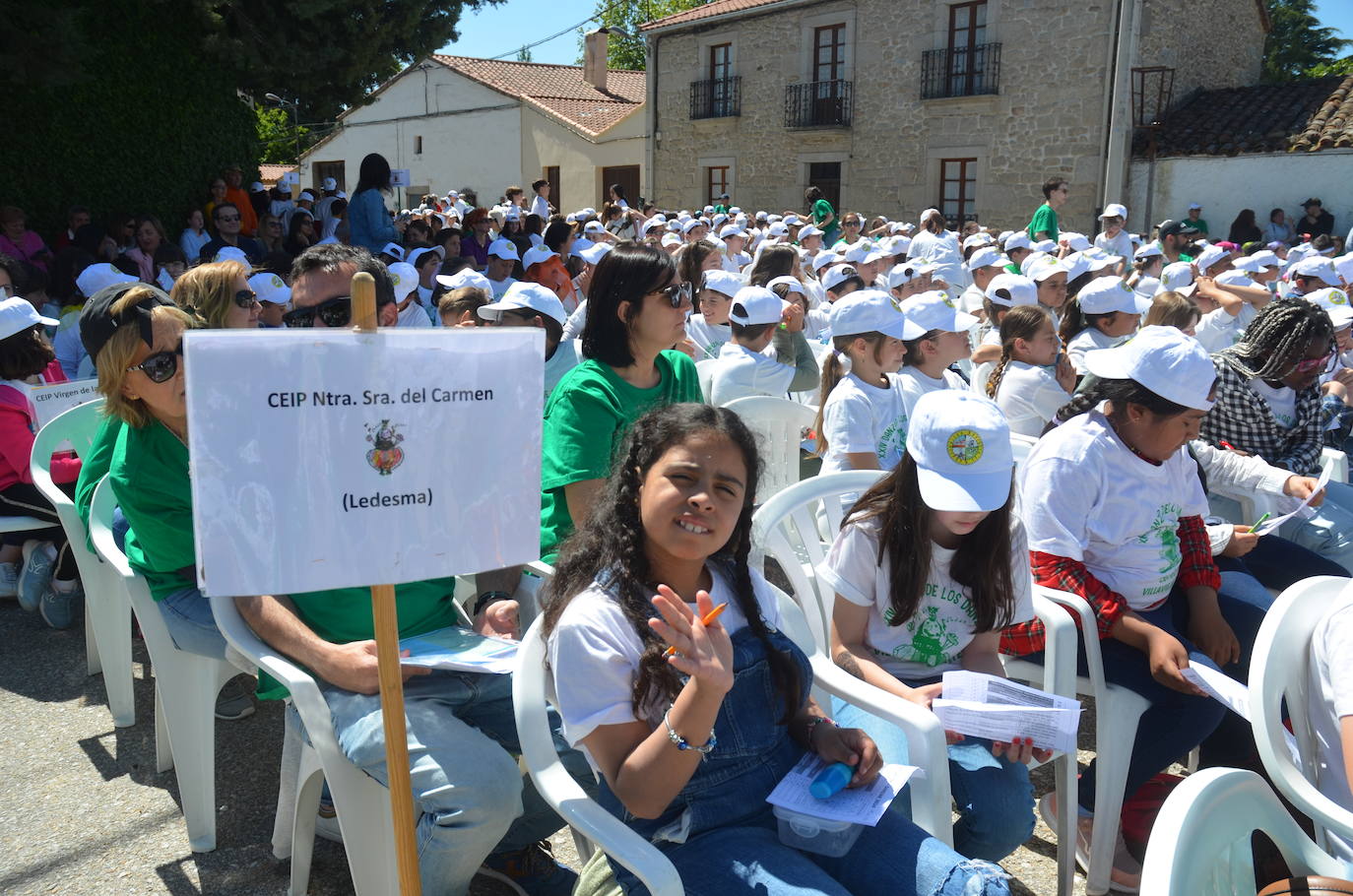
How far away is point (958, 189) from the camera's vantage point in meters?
22.0

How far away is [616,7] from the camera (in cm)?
4631

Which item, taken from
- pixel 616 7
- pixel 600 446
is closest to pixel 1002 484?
pixel 600 446

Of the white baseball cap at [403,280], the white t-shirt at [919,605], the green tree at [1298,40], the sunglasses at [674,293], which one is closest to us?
the white t-shirt at [919,605]

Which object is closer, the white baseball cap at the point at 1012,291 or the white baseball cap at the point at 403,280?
the white baseball cap at the point at 1012,291

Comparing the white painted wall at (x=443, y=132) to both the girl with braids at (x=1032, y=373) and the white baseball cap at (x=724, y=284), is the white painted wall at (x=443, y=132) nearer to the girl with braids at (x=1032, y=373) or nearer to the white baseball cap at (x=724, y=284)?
the white baseball cap at (x=724, y=284)

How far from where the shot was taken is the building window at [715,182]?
26.9 metres

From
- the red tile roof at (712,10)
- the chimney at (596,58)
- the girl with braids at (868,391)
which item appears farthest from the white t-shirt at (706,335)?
the chimney at (596,58)

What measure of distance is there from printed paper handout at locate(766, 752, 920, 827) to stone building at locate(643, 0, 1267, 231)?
786 inches

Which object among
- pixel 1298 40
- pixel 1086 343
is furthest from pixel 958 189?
pixel 1298 40

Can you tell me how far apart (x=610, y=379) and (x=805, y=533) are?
78 cm

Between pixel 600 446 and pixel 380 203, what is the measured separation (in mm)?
7163

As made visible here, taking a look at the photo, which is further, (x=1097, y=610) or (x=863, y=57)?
(x=863, y=57)

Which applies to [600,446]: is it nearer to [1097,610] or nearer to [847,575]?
[847,575]

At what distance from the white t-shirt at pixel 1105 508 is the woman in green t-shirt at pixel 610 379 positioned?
1.15m
